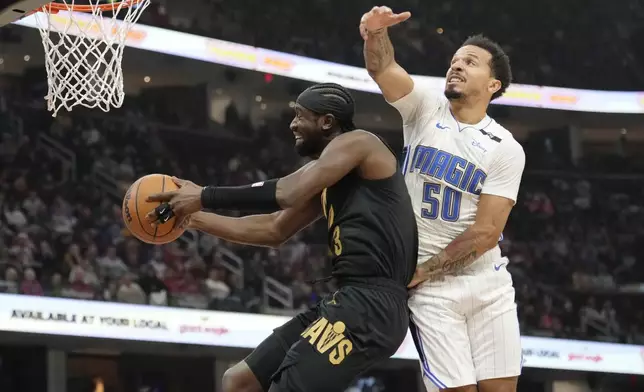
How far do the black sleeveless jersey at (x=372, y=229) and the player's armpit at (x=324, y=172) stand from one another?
14 centimetres

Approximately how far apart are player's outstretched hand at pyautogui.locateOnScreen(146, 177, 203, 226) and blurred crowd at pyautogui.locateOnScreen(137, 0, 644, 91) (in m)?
14.2

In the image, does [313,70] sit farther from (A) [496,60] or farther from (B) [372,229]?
(B) [372,229]

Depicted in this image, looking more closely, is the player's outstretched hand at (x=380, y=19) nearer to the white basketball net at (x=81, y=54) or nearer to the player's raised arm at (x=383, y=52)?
the player's raised arm at (x=383, y=52)

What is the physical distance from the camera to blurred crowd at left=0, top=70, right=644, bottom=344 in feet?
40.7

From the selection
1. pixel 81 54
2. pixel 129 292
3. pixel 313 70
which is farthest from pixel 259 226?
pixel 313 70

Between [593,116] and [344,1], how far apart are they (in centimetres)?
581

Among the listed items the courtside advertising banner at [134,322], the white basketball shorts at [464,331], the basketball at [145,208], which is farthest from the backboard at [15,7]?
the courtside advertising banner at [134,322]

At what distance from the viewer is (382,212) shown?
394cm

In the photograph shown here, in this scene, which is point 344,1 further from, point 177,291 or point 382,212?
point 382,212

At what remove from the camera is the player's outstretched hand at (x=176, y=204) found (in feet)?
12.9

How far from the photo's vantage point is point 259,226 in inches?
175

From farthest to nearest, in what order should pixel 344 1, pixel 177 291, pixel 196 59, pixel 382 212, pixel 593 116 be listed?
1. pixel 593 116
2. pixel 344 1
3. pixel 196 59
4. pixel 177 291
5. pixel 382 212

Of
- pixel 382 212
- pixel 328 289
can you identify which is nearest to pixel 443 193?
pixel 382 212

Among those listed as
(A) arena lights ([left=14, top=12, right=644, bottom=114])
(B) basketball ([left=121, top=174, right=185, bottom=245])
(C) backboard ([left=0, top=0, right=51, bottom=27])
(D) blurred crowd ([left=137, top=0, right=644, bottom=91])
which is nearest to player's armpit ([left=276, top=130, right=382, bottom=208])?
(B) basketball ([left=121, top=174, right=185, bottom=245])
